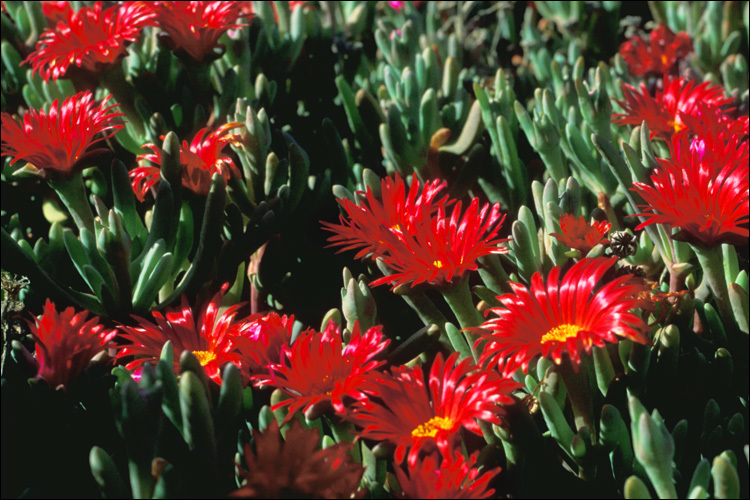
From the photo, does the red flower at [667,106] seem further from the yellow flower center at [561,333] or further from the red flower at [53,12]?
the red flower at [53,12]

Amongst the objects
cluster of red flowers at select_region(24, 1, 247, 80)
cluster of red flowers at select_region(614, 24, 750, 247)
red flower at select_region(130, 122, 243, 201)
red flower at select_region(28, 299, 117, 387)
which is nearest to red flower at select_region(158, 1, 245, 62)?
cluster of red flowers at select_region(24, 1, 247, 80)

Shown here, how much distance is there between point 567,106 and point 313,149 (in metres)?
0.42

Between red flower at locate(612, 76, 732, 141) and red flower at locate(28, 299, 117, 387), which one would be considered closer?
red flower at locate(28, 299, 117, 387)

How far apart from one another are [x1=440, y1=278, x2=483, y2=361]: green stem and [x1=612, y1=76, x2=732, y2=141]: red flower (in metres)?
0.45

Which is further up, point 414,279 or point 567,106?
point 567,106

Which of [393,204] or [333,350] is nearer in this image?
[333,350]

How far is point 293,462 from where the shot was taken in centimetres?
51

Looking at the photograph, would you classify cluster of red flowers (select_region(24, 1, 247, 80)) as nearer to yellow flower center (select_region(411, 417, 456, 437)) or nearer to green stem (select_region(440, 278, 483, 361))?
green stem (select_region(440, 278, 483, 361))

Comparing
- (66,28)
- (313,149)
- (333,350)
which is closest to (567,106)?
(313,149)

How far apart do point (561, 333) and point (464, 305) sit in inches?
5.3

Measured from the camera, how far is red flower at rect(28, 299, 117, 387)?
66cm

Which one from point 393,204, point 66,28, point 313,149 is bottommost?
point 393,204

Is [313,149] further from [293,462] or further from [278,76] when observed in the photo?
[293,462]

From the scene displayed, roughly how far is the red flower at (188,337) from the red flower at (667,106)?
0.65 meters
